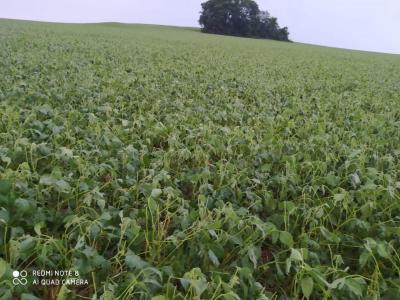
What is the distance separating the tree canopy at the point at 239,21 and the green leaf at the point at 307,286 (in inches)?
2481

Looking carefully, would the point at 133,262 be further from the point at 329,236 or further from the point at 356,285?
the point at 329,236

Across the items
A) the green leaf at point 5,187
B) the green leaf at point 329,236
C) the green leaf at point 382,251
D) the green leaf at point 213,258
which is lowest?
the green leaf at point 213,258

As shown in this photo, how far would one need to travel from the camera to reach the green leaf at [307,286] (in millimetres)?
1996

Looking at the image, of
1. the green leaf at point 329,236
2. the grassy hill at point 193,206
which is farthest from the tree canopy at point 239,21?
the green leaf at point 329,236

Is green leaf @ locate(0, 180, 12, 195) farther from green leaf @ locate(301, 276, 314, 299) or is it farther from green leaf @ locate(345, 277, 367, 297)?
green leaf @ locate(345, 277, 367, 297)

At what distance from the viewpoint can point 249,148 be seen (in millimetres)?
4070

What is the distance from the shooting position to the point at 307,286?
2.01 m

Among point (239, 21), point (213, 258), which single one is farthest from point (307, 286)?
point (239, 21)

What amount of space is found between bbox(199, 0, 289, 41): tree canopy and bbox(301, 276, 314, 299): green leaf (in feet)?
207

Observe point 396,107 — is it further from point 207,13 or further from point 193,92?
point 207,13

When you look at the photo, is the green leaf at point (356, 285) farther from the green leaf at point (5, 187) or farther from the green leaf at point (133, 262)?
the green leaf at point (5, 187)

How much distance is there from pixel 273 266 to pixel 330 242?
458 mm

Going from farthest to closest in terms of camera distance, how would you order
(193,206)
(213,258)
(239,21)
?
1. (239,21)
2. (193,206)
3. (213,258)

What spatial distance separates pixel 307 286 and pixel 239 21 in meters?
66.1
